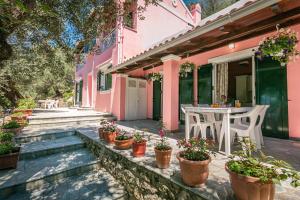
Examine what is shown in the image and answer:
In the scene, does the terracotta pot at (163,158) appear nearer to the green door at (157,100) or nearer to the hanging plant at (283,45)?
the hanging plant at (283,45)

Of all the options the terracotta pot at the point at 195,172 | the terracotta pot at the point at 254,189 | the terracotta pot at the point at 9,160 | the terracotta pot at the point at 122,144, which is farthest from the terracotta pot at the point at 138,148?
the terracotta pot at the point at 9,160

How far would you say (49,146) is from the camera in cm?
475

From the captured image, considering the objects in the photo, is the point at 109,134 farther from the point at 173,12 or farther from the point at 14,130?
the point at 173,12

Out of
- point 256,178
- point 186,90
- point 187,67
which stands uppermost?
point 187,67

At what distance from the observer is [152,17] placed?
31.3 ft

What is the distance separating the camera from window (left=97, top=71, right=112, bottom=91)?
9758 millimetres

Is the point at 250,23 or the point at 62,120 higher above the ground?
the point at 250,23

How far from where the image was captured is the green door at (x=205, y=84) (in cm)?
636

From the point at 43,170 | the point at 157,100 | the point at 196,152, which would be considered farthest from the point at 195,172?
the point at 157,100

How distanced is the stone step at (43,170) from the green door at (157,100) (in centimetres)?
448

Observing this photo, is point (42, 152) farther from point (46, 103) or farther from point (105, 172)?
point (46, 103)

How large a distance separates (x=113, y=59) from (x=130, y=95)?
2166 mm

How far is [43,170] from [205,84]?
18.8ft

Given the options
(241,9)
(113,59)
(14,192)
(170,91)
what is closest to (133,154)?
(14,192)
